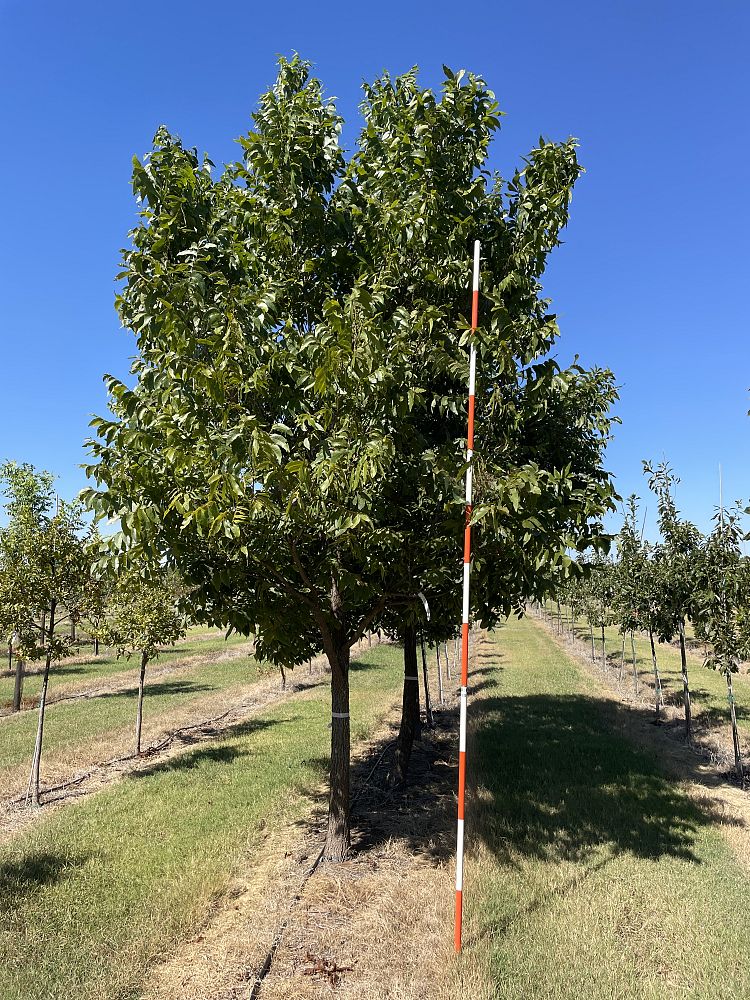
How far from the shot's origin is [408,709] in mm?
13484

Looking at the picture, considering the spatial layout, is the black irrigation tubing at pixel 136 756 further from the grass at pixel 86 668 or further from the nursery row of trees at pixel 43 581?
the grass at pixel 86 668

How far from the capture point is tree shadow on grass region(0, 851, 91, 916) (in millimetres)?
7754

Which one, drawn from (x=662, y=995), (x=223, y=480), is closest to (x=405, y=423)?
(x=223, y=480)

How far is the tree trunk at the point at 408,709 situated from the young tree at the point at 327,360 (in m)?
4.12

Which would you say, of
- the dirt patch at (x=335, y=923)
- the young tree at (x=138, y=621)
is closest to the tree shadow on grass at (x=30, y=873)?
the dirt patch at (x=335, y=923)

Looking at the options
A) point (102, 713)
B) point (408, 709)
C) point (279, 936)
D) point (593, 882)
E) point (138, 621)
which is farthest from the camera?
point (102, 713)

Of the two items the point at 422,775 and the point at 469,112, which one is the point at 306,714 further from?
the point at 469,112

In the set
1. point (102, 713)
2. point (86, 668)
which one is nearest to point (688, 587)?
point (102, 713)

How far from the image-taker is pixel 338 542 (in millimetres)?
7234

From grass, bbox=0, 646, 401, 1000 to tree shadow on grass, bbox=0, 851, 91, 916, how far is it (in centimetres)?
2

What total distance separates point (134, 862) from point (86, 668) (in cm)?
3075

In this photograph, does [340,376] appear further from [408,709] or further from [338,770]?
[408,709]

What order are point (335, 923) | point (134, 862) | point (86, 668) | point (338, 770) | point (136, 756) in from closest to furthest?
1. point (335, 923)
2. point (134, 862)
3. point (338, 770)
4. point (136, 756)
5. point (86, 668)

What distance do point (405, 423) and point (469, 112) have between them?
425 centimetres
